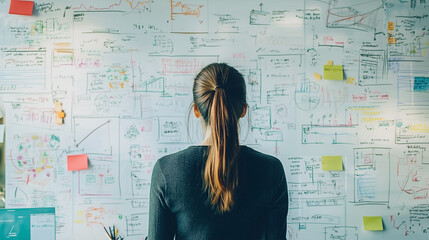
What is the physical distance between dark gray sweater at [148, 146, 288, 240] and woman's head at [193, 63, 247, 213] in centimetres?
3

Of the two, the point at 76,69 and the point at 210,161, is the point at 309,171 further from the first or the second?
the point at 76,69

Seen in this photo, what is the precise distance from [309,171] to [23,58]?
1.90 metres

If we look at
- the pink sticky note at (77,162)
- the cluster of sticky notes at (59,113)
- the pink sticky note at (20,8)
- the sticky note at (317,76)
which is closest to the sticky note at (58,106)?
the cluster of sticky notes at (59,113)

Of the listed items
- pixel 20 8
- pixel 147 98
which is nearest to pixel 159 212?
pixel 147 98

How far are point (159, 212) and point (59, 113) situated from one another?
139 cm

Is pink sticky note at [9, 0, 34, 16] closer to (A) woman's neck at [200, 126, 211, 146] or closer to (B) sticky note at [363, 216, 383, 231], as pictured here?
(A) woman's neck at [200, 126, 211, 146]

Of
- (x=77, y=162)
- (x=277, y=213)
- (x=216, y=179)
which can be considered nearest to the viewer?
(x=216, y=179)

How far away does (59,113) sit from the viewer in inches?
90.9

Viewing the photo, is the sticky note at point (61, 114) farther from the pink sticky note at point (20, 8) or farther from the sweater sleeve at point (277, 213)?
the sweater sleeve at point (277, 213)

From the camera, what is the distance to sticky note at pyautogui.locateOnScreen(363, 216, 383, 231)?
92.8 inches

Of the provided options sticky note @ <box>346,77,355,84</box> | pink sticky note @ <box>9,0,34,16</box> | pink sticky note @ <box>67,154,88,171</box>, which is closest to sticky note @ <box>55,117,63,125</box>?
pink sticky note @ <box>67,154,88,171</box>

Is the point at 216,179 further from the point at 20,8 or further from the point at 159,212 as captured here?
the point at 20,8

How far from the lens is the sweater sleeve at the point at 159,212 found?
1.17 metres

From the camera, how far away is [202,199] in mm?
1159
